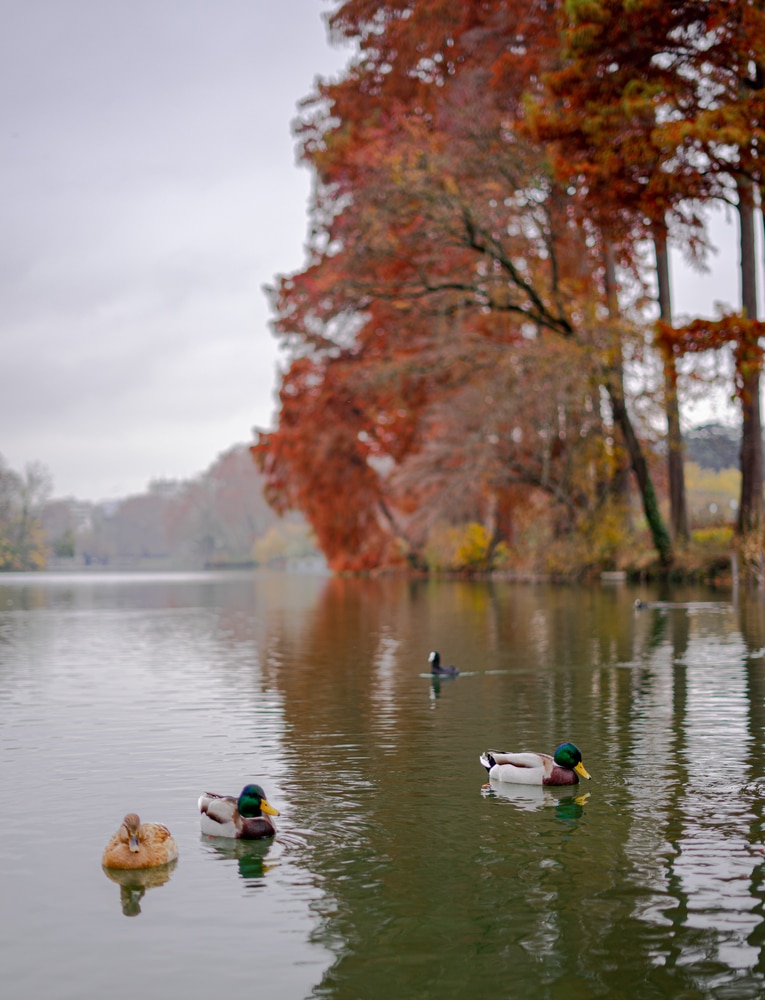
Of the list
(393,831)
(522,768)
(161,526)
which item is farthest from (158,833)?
(161,526)

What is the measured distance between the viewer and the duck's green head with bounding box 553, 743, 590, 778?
7.54 metres

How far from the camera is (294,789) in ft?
25.3

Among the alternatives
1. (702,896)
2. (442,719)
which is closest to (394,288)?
(442,719)

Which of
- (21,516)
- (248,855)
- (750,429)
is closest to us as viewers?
(248,855)

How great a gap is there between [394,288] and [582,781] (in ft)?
87.2

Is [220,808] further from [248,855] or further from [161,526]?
[161,526]

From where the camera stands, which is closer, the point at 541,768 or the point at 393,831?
the point at 393,831

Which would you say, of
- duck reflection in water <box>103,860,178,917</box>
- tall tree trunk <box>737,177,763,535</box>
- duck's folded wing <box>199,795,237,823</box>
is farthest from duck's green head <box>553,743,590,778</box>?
tall tree trunk <box>737,177,763,535</box>

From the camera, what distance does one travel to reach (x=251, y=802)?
636cm

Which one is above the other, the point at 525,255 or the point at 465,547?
the point at 525,255

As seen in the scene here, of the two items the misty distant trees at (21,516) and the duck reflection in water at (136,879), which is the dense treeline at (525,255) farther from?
the misty distant trees at (21,516)

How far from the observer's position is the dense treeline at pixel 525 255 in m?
24.3

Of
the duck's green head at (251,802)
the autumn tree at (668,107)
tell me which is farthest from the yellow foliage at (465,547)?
the duck's green head at (251,802)

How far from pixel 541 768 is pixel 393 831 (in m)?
1.26
